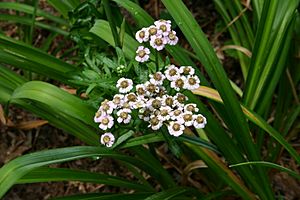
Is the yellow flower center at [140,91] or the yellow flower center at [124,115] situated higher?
the yellow flower center at [140,91]

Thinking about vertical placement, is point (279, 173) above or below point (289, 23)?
below

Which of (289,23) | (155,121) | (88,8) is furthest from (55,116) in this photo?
(289,23)

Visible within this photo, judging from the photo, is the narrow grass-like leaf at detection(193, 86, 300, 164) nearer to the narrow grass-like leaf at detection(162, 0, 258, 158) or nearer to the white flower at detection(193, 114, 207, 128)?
the narrow grass-like leaf at detection(162, 0, 258, 158)

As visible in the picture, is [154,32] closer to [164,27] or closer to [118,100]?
[164,27]

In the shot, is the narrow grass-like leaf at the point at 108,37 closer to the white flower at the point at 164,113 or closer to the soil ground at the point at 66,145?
the white flower at the point at 164,113

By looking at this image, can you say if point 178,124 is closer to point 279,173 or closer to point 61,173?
point 61,173

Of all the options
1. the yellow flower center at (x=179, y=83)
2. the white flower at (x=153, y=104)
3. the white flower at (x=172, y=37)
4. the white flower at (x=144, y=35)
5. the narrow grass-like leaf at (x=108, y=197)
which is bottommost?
the narrow grass-like leaf at (x=108, y=197)

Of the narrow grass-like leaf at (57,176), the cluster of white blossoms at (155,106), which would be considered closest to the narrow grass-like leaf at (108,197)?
the narrow grass-like leaf at (57,176)

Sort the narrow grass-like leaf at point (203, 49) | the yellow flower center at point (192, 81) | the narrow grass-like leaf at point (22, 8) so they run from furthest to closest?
the narrow grass-like leaf at point (22, 8)
the narrow grass-like leaf at point (203, 49)
the yellow flower center at point (192, 81)
